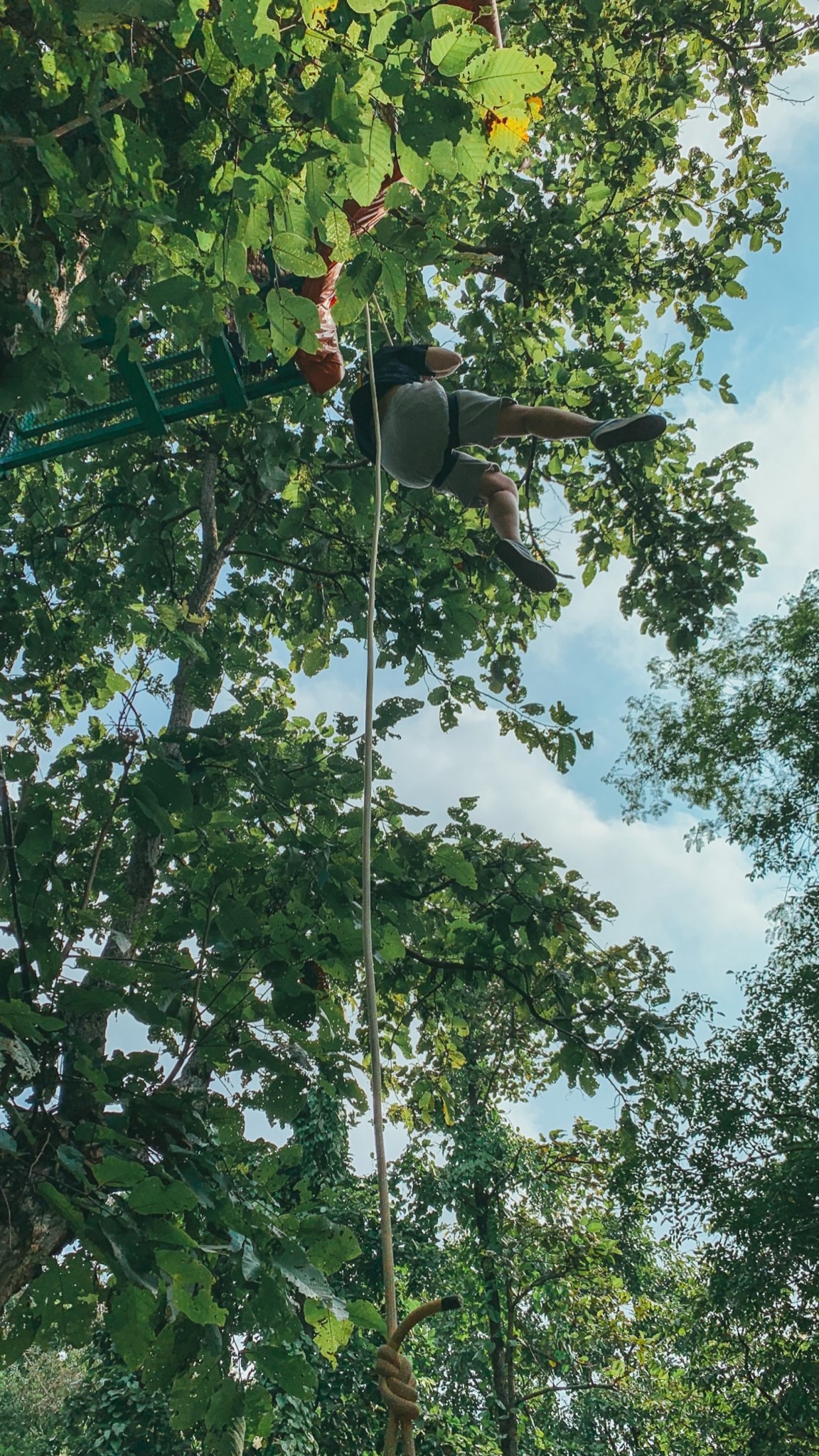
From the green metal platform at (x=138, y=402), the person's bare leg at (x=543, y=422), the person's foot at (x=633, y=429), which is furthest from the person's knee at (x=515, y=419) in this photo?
the green metal platform at (x=138, y=402)

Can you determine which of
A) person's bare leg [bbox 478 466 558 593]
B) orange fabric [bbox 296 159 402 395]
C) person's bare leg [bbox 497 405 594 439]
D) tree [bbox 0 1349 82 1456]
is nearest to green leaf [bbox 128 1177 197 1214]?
orange fabric [bbox 296 159 402 395]

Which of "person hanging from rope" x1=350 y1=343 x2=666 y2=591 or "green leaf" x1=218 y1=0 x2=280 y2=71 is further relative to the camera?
"person hanging from rope" x1=350 y1=343 x2=666 y2=591

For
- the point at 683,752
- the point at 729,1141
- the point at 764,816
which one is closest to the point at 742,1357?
the point at 729,1141

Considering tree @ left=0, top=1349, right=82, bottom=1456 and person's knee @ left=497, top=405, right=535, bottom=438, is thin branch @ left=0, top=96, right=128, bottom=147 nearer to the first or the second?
person's knee @ left=497, top=405, right=535, bottom=438

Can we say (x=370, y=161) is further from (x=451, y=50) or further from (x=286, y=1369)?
(x=286, y=1369)

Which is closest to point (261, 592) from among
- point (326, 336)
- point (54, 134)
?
point (326, 336)

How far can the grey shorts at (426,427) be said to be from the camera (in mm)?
4012

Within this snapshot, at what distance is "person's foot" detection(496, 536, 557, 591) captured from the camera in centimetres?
403

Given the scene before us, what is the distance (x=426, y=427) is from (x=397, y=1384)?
3.52 metres

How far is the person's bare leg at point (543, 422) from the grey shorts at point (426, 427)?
6 cm

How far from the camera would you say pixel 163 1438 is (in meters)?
9.67

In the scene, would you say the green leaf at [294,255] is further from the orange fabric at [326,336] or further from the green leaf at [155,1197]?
the green leaf at [155,1197]

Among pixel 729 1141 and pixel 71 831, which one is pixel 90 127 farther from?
pixel 729 1141

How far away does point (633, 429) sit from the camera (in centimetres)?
366
